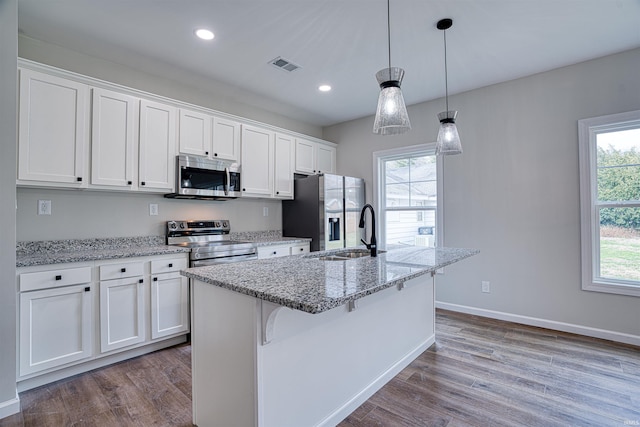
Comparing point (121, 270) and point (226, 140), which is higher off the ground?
point (226, 140)

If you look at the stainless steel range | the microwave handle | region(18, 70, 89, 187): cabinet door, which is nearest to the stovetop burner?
the stainless steel range

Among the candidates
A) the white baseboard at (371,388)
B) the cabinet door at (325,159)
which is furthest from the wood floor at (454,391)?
the cabinet door at (325,159)

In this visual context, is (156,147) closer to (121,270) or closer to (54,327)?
(121,270)

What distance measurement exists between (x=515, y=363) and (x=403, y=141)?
2812 millimetres

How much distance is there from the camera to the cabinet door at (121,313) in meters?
2.42

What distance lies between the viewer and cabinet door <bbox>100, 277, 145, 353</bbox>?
242 cm

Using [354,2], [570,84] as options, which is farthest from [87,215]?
[570,84]

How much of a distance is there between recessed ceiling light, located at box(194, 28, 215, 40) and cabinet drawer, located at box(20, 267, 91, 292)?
2.00m

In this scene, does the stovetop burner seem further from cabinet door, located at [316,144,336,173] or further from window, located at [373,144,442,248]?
window, located at [373,144,442,248]

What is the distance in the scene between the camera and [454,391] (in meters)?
2.10

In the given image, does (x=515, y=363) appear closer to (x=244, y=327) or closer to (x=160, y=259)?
(x=244, y=327)

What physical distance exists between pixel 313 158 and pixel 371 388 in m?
3.22

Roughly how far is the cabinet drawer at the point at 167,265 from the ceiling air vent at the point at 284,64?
6.69 feet

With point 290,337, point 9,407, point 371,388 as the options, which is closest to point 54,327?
point 9,407
